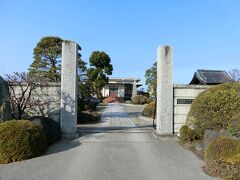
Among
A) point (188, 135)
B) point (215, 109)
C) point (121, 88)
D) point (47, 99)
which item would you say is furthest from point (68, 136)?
point (121, 88)

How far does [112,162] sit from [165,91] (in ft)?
13.6

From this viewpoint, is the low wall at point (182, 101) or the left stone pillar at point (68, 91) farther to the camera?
the low wall at point (182, 101)

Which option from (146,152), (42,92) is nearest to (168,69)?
(146,152)

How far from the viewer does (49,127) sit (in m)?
10.0

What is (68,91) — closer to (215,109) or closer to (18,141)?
(18,141)

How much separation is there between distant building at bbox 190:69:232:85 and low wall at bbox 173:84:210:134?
1056 cm

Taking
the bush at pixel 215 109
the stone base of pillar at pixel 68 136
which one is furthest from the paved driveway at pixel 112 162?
the bush at pixel 215 109

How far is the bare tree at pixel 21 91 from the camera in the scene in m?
10.5

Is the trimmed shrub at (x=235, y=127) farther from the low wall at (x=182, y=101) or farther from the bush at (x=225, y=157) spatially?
the low wall at (x=182, y=101)

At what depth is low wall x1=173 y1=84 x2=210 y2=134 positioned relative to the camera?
11367 mm

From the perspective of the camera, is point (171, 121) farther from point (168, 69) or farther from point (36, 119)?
point (36, 119)

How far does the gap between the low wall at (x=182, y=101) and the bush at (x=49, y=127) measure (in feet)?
14.0

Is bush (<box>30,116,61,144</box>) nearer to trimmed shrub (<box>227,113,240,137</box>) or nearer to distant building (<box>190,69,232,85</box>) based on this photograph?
trimmed shrub (<box>227,113,240,137</box>)

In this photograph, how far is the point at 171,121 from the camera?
11.2 m
